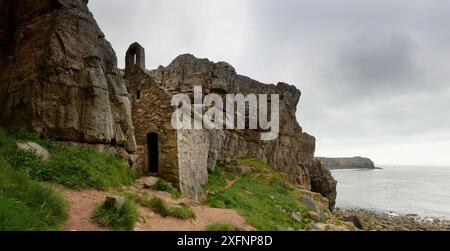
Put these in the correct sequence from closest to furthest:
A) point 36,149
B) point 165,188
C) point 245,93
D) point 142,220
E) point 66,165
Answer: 1. point 142,220
2. point 36,149
3. point 66,165
4. point 165,188
5. point 245,93

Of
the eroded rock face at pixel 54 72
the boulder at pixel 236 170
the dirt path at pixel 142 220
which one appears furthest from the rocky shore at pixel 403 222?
the eroded rock face at pixel 54 72

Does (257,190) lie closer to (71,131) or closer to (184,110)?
(184,110)

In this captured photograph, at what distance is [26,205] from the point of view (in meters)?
6.02

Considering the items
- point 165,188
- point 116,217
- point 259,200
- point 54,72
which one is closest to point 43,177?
point 116,217

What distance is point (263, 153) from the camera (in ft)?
142

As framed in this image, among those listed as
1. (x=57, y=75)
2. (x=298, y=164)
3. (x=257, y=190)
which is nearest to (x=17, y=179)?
(x=57, y=75)

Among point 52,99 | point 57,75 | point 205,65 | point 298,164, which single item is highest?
point 205,65

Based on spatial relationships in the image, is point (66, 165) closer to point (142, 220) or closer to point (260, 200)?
point (142, 220)

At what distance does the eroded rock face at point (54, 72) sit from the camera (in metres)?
11.2

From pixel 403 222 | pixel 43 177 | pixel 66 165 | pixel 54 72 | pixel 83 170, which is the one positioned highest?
pixel 54 72

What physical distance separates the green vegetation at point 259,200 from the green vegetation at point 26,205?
27.1 feet

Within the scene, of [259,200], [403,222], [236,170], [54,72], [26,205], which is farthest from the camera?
[403,222]

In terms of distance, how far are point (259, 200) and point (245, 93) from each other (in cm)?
2854

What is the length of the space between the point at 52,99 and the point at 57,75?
1.16 meters
